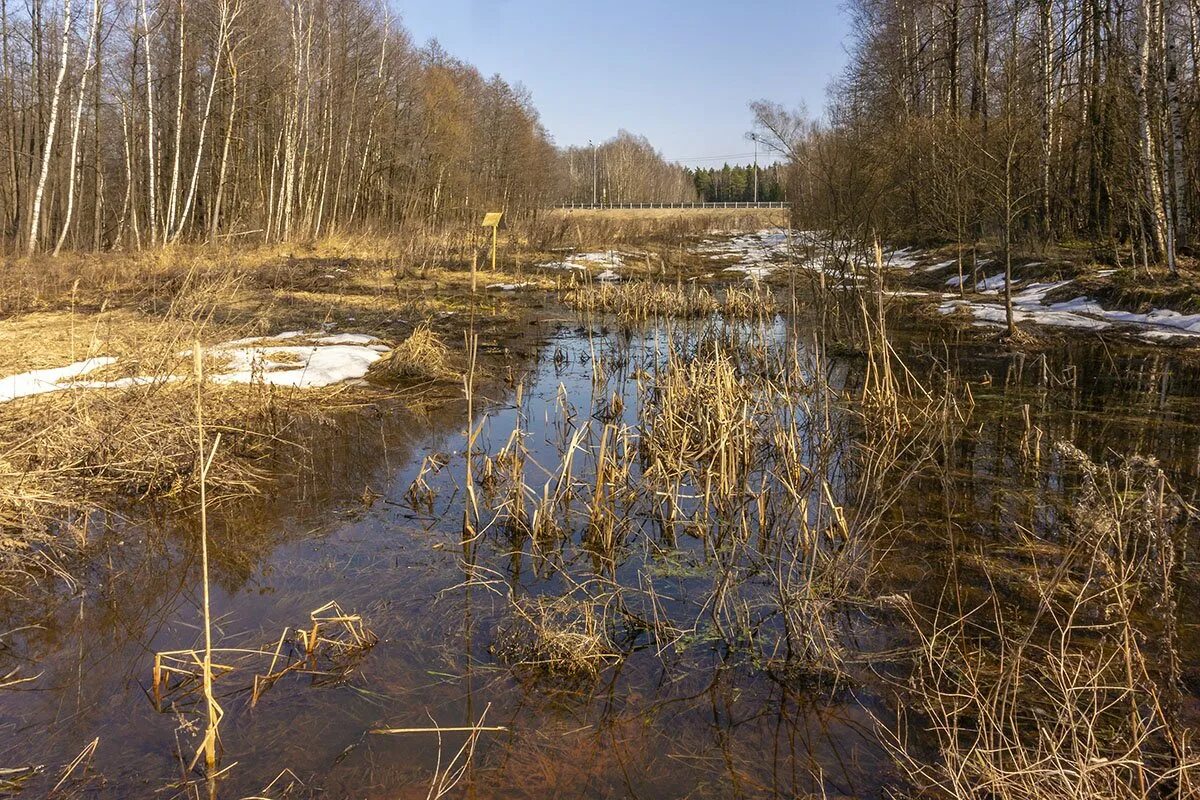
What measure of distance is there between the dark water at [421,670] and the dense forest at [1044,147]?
4.84 meters

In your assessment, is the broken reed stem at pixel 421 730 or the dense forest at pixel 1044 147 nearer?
the broken reed stem at pixel 421 730

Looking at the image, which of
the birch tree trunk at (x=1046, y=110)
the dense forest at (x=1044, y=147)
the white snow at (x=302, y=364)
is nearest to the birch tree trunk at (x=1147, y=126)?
the dense forest at (x=1044, y=147)

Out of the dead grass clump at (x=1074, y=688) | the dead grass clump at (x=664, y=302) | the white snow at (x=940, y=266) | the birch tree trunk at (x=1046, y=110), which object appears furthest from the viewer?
the white snow at (x=940, y=266)

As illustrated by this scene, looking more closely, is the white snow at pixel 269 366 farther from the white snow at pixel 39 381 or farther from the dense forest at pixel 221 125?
the dense forest at pixel 221 125

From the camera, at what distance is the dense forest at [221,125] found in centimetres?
2008

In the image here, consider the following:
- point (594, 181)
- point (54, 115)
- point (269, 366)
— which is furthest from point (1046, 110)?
point (594, 181)

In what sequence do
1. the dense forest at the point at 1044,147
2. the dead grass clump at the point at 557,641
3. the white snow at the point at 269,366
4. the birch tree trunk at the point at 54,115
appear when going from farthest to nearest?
1. the birch tree trunk at the point at 54,115
2. the dense forest at the point at 1044,147
3. the white snow at the point at 269,366
4. the dead grass clump at the point at 557,641

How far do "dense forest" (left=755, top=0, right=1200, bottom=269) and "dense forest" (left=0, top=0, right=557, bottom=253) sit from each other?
47.5 feet

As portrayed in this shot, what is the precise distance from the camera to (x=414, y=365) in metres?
8.99

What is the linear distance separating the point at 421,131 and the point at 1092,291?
950 inches

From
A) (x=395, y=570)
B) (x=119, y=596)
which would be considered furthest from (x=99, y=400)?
(x=395, y=570)

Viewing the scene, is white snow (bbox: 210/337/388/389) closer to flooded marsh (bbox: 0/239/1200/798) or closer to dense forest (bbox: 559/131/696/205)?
flooded marsh (bbox: 0/239/1200/798)

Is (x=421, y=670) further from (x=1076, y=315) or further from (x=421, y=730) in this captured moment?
(x=1076, y=315)

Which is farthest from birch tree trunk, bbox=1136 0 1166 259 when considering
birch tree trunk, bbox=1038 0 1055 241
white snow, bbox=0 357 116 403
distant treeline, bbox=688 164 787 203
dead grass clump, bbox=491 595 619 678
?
distant treeline, bbox=688 164 787 203
